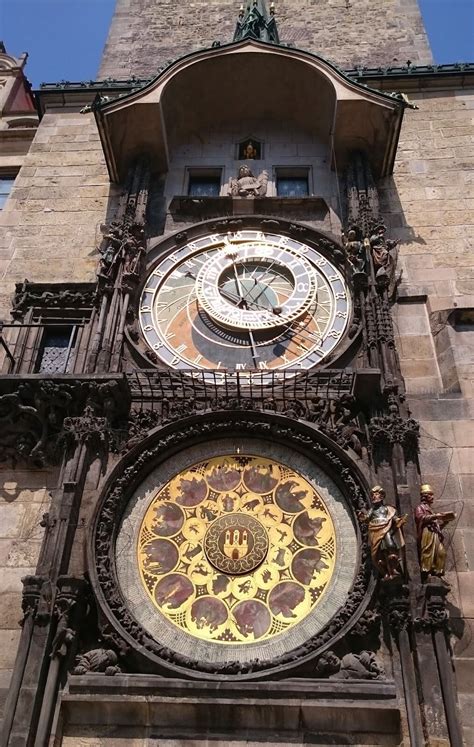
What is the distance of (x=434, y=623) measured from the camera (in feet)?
21.1

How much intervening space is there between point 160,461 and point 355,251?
12.8 feet

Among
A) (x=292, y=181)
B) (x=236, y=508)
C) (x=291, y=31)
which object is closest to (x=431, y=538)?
(x=236, y=508)

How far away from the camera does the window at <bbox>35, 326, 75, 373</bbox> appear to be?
9.56 m

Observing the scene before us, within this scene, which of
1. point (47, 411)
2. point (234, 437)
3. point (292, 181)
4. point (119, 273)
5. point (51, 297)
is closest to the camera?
point (234, 437)

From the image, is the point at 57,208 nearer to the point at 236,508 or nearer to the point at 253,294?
the point at 253,294

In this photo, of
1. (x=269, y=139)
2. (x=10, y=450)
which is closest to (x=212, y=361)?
(x=10, y=450)

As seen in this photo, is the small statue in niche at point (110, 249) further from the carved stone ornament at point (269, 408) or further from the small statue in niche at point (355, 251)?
the small statue in niche at point (355, 251)

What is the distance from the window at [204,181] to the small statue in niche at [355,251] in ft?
9.04

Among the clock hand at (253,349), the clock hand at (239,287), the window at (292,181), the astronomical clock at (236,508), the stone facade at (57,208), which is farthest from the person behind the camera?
the window at (292,181)

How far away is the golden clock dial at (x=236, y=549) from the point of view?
706 centimetres

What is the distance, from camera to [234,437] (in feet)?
26.9

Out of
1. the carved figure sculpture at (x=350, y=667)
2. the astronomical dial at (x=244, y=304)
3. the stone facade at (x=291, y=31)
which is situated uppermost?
the stone facade at (x=291, y=31)

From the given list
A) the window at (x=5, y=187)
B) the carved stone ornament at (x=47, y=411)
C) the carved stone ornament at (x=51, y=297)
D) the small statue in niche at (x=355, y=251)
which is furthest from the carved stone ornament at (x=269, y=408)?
the window at (x=5, y=187)

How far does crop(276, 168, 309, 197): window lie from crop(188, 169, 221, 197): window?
972 mm
